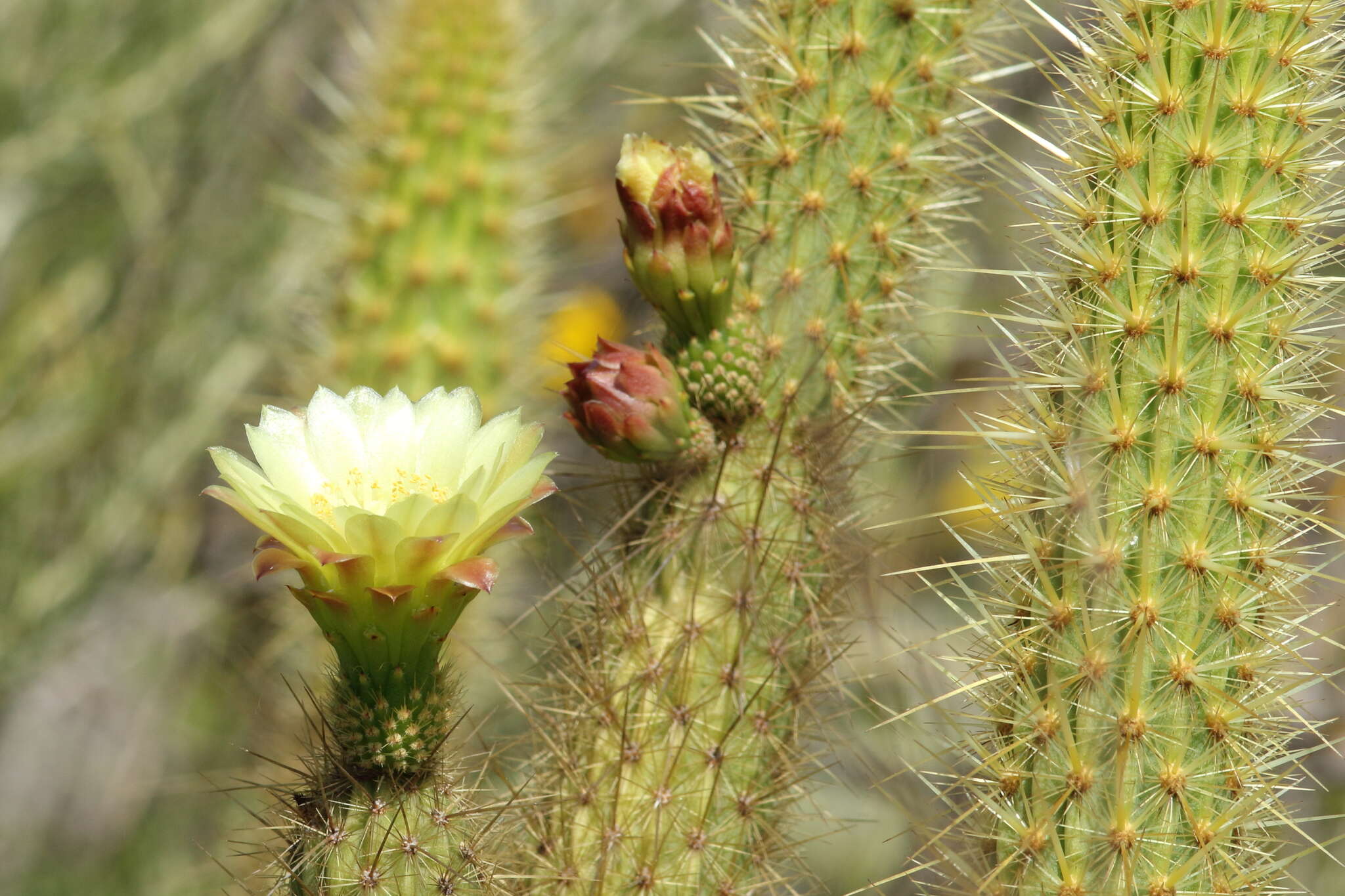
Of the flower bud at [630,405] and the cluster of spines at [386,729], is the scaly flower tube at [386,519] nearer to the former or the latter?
the cluster of spines at [386,729]

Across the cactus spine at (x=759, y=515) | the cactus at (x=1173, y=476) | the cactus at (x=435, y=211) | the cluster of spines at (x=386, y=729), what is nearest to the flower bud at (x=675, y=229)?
the cactus spine at (x=759, y=515)

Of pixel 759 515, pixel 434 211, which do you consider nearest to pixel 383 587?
pixel 759 515

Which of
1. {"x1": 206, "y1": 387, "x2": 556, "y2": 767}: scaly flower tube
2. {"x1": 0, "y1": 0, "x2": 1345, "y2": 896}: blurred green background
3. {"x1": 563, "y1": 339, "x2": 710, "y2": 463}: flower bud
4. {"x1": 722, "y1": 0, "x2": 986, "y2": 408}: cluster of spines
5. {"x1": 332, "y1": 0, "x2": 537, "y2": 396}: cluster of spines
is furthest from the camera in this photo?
{"x1": 0, "y1": 0, "x2": 1345, "y2": 896}: blurred green background

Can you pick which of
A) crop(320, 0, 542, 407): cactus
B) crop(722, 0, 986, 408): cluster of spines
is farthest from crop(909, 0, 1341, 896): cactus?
crop(320, 0, 542, 407): cactus

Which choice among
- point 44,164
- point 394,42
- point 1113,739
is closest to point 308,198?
point 394,42

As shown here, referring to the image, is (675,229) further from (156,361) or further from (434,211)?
(156,361)

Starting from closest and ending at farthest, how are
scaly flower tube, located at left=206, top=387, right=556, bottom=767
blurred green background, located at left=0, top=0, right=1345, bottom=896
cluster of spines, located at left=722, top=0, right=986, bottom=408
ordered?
scaly flower tube, located at left=206, top=387, right=556, bottom=767 < cluster of spines, located at left=722, top=0, right=986, bottom=408 < blurred green background, located at left=0, top=0, right=1345, bottom=896

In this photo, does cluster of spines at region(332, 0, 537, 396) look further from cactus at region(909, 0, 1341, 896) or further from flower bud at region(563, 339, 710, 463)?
cactus at region(909, 0, 1341, 896)
